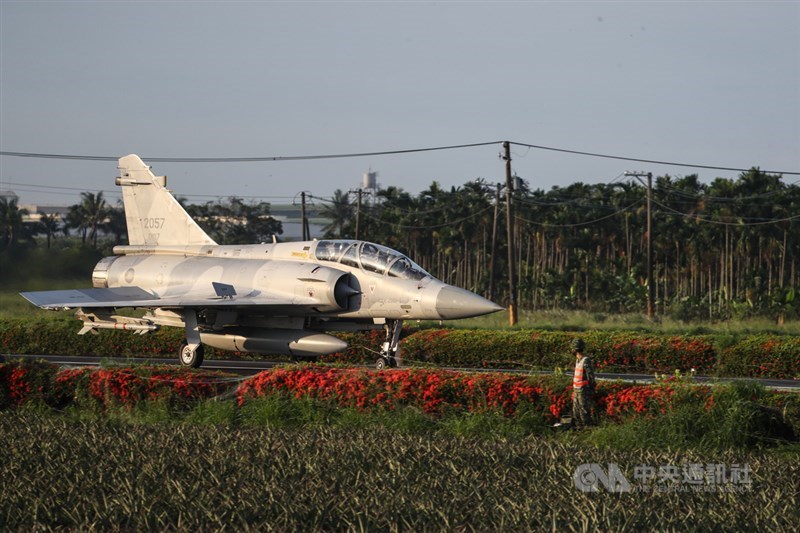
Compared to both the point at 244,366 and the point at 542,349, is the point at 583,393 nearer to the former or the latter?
the point at 542,349

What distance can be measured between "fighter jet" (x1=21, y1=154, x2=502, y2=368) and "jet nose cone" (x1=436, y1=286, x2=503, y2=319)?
0.03 meters

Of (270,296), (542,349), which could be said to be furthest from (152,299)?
(542,349)

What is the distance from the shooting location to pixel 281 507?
9.65 metres

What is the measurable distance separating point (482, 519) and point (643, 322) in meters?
38.9

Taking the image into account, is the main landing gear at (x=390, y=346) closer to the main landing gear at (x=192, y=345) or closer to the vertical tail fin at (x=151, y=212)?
the main landing gear at (x=192, y=345)

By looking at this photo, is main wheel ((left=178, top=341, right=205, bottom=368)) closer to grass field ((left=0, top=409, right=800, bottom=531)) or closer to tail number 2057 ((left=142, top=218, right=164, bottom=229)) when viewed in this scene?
tail number 2057 ((left=142, top=218, right=164, bottom=229))

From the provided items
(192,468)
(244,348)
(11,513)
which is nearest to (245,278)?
(244,348)

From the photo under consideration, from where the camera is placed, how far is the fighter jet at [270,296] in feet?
83.1

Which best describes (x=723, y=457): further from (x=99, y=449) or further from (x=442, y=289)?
(x=442, y=289)

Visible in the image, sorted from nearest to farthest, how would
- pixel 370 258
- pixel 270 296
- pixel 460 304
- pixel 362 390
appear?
pixel 362 390 → pixel 460 304 → pixel 370 258 → pixel 270 296

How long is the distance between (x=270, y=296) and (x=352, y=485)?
16.5 m

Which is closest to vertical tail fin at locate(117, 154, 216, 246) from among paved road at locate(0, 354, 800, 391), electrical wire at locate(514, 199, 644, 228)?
paved road at locate(0, 354, 800, 391)

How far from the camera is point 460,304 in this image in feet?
79.4

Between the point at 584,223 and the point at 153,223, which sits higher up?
the point at 584,223
